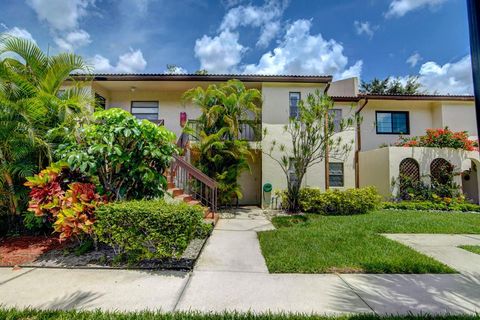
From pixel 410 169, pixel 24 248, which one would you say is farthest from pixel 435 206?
pixel 24 248

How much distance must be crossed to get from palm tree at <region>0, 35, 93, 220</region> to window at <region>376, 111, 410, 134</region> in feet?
49.1

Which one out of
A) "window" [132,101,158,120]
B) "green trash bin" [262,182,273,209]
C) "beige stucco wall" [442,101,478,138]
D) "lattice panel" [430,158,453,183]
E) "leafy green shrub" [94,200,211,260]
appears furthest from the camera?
"beige stucco wall" [442,101,478,138]

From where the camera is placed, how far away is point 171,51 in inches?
439

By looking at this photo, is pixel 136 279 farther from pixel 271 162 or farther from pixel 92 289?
pixel 271 162

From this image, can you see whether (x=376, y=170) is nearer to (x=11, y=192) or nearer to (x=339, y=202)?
(x=339, y=202)

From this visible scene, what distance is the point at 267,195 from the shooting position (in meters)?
10.9

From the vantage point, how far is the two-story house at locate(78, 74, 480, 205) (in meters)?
10.9

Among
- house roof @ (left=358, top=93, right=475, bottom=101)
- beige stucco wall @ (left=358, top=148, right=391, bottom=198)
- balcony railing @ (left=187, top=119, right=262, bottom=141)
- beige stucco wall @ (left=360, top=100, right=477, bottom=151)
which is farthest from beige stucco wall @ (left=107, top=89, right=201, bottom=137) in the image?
beige stucco wall @ (left=360, top=100, right=477, bottom=151)

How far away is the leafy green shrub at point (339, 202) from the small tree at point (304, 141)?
0.62 m

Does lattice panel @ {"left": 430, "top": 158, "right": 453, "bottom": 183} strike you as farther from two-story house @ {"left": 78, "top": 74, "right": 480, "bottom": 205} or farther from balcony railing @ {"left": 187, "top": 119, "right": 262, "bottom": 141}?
balcony railing @ {"left": 187, "top": 119, "right": 262, "bottom": 141}

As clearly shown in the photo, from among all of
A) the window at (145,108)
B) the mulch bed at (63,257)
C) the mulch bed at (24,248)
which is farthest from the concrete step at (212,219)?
the window at (145,108)

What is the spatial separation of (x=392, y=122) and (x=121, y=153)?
15338mm

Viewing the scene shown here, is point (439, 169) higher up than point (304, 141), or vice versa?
point (304, 141)

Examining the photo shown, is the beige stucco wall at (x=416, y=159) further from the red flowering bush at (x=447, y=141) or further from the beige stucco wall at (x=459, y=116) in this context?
the beige stucco wall at (x=459, y=116)
